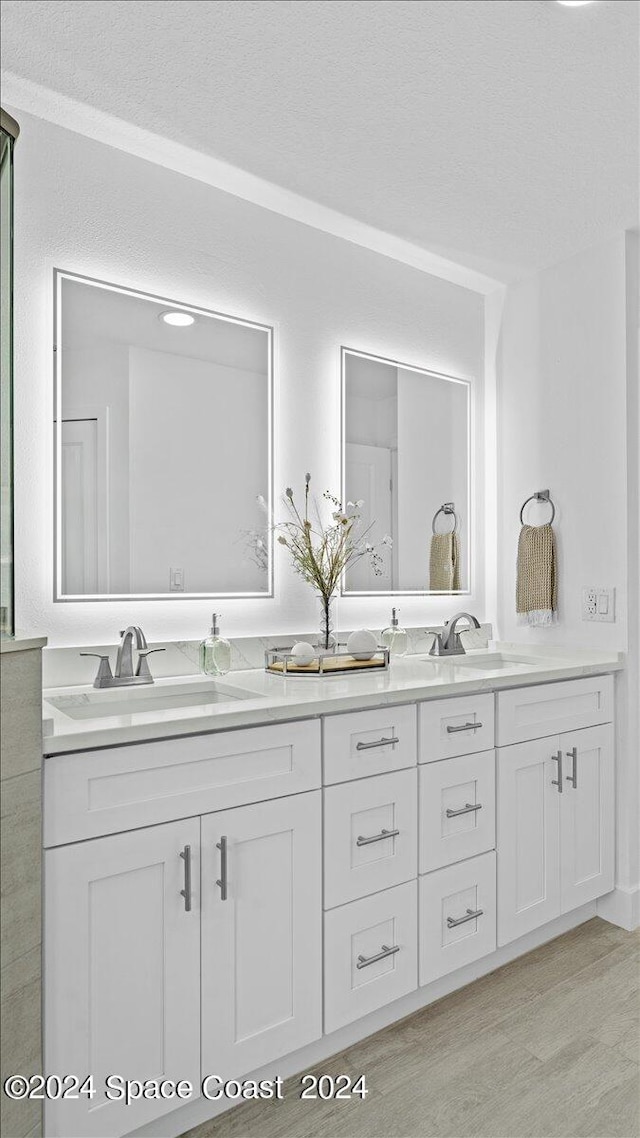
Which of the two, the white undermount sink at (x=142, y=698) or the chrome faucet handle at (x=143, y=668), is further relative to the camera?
the chrome faucet handle at (x=143, y=668)

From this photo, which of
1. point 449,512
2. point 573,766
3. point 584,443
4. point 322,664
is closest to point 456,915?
point 573,766

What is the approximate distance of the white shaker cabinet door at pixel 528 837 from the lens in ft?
6.81

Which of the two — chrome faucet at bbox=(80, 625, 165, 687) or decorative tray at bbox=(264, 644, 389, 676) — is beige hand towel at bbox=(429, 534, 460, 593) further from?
chrome faucet at bbox=(80, 625, 165, 687)

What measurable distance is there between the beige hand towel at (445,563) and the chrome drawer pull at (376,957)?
138 centimetres

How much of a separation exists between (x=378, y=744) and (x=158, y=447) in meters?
1.10

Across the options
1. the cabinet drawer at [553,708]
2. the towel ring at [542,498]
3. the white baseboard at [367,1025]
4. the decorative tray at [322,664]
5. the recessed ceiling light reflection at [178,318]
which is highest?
the recessed ceiling light reflection at [178,318]

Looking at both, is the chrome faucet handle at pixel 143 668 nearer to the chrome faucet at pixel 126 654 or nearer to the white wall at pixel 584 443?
the chrome faucet at pixel 126 654

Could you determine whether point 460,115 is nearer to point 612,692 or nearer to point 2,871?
point 612,692

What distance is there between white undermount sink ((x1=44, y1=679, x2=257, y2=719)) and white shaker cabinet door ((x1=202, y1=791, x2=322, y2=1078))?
324 millimetres

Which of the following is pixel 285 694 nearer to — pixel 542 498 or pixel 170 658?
pixel 170 658

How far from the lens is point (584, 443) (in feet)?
8.52

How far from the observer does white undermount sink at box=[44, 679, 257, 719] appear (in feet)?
5.68

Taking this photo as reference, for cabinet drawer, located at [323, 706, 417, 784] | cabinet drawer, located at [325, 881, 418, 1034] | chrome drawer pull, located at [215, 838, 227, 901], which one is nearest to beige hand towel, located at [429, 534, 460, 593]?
cabinet drawer, located at [323, 706, 417, 784]

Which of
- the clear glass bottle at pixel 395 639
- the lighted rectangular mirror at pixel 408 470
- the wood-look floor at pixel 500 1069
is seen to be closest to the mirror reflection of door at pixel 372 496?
the lighted rectangular mirror at pixel 408 470
